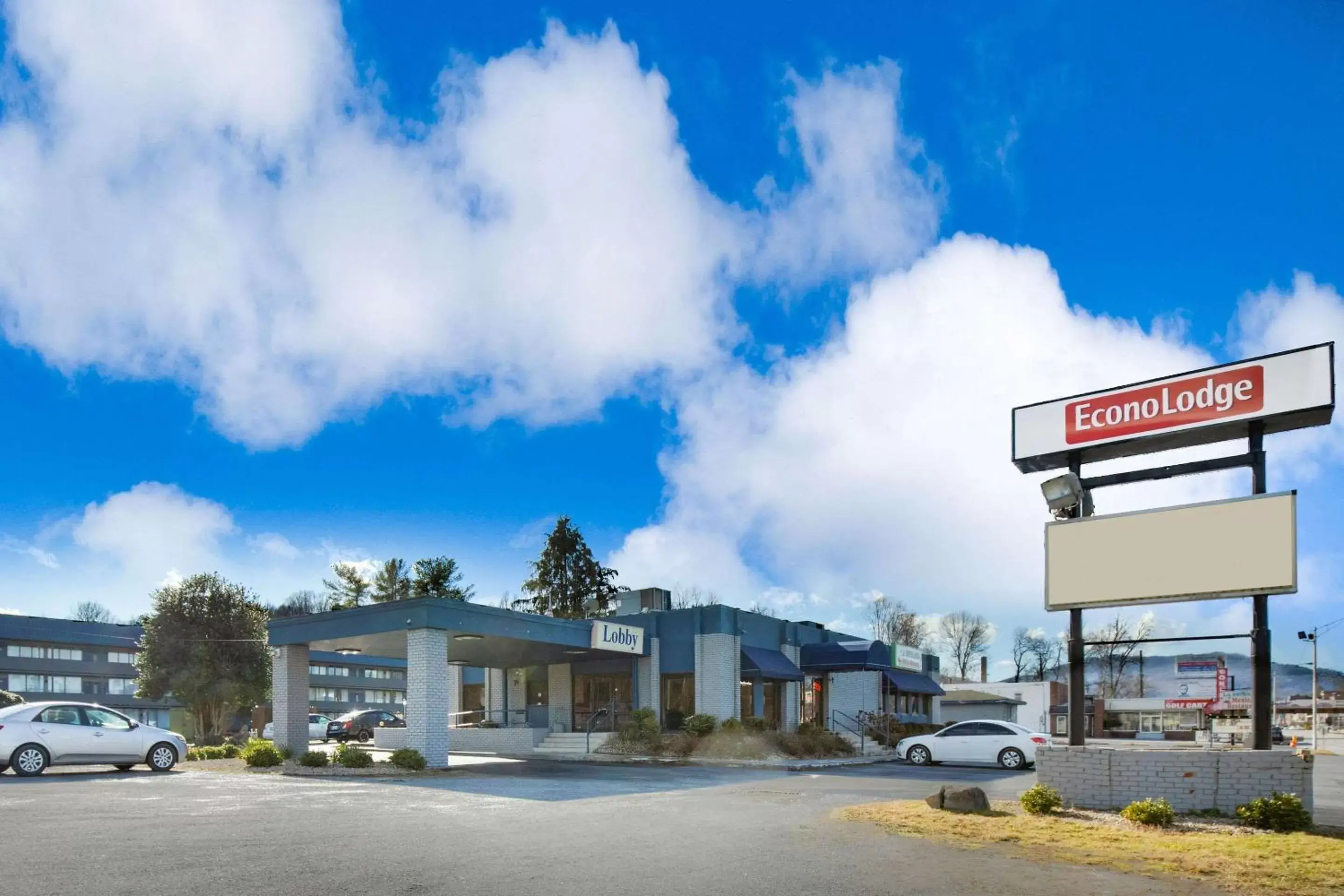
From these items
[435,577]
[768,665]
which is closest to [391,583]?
[435,577]

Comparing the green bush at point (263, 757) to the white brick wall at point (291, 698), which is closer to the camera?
the green bush at point (263, 757)

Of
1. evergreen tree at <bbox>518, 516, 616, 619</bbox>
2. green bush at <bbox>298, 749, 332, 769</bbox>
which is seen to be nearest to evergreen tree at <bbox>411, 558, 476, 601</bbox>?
evergreen tree at <bbox>518, 516, 616, 619</bbox>

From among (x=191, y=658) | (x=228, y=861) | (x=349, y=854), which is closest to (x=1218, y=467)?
(x=349, y=854)

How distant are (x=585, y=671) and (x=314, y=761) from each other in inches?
542

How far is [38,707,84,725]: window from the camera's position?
64.3 feet

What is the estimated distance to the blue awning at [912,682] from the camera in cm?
3984

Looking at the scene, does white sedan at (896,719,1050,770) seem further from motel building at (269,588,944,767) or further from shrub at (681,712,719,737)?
motel building at (269,588,944,767)

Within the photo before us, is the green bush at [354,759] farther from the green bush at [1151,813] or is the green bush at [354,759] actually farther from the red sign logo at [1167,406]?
the red sign logo at [1167,406]

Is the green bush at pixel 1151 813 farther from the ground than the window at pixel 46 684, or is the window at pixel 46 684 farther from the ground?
the green bush at pixel 1151 813

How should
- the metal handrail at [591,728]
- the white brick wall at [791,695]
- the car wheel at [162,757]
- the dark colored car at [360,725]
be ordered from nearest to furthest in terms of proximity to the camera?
1. the car wheel at [162,757]
2. the metal handrail at [591,728]
3. the white brick wall at [791,695]
4. the dark colored car at [360,725]

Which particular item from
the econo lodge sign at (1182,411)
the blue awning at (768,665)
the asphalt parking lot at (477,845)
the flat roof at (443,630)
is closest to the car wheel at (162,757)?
the asphalt parking lot at (477,845)

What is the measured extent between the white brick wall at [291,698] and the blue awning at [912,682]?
70.0 ft

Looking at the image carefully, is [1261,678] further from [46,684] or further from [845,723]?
[46,684]

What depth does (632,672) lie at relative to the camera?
34312 millimetres
